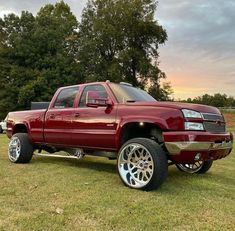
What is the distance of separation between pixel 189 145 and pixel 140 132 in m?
1.21

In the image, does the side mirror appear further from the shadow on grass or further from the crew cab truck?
the shadow on grass

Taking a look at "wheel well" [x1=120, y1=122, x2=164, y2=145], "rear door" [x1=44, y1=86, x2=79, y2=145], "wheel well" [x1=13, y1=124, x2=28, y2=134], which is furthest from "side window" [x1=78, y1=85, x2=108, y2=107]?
"wheel well" [x1=13, y1=124, x2=28, y2=134]

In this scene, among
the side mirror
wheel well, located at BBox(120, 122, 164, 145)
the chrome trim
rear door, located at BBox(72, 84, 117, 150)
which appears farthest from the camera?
rear door, located at BBox(72, 84, 117, 150)

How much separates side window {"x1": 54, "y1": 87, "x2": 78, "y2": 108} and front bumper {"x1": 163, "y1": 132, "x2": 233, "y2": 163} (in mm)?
2771

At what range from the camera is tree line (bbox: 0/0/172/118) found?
3947cm

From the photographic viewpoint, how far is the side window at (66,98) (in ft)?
27.4

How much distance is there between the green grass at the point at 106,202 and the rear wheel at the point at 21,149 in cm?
94

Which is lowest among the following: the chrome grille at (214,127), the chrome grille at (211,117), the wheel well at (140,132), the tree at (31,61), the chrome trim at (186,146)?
the chrome trim at (186,146)

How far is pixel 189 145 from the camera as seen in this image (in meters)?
6.12

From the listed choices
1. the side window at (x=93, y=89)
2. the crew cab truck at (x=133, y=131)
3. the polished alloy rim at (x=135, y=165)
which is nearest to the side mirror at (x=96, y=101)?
the crew cab truck at (x=133, y=131)

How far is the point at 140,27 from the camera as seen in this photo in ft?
147

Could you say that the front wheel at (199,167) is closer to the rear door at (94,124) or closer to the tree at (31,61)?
the rear door at (94,124)

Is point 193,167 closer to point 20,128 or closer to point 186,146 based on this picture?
point 186,146

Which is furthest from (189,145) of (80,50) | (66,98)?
(80,50)
